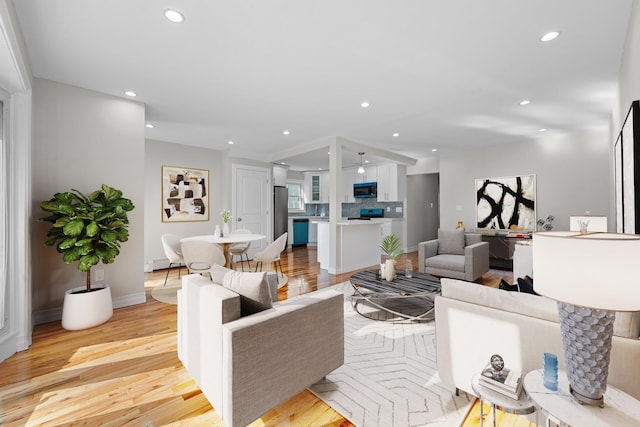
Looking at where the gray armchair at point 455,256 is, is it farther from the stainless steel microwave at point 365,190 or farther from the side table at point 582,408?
the side table at point 582,408

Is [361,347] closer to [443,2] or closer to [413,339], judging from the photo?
[413,339]

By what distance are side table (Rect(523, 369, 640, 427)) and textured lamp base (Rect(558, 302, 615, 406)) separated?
4 cm

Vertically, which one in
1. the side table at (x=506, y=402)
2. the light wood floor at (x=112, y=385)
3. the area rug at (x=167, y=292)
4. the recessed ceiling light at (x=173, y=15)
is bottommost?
the light wood floor at (x=112, y=385)

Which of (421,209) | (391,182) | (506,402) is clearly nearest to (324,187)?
(391,182)

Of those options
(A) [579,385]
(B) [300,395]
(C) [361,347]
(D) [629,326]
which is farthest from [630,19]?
(B) [300,395]

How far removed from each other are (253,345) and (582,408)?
4.38 feet

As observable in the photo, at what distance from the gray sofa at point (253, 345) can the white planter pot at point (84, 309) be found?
5.40 ft

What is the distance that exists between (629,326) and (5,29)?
11.8 ft

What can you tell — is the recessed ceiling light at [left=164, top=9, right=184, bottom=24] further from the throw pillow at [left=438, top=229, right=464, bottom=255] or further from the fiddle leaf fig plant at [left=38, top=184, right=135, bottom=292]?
the throw pillow at [left=438, top=229, right=464, bottom=255]

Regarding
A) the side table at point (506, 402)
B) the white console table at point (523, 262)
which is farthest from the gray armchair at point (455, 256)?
the side table at point (506, 402)

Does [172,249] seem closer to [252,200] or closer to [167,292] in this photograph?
[167,292]

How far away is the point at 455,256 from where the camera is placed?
4.55 m

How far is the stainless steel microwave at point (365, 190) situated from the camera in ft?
25.0

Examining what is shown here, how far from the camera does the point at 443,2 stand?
1.84 m
